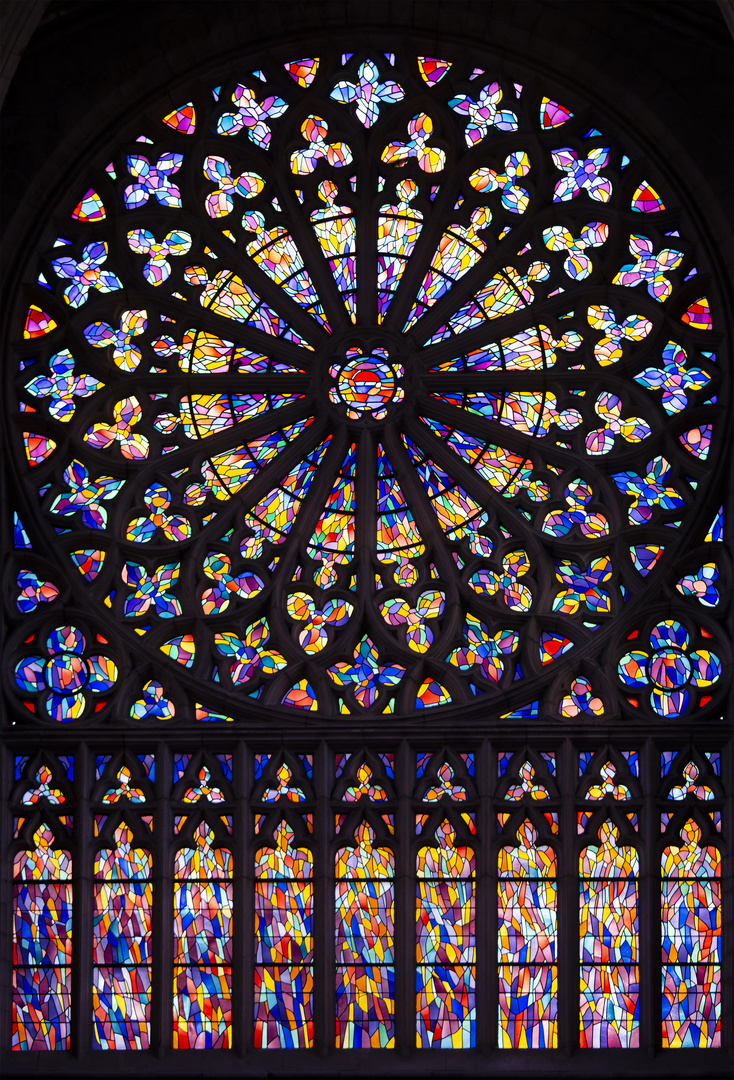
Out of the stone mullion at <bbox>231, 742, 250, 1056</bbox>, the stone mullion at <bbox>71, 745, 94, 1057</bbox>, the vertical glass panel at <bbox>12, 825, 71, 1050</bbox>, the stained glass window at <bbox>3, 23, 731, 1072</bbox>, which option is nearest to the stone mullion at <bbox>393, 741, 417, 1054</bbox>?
the stained glass window at <bbox>3, 23, 731, 1072</bbox>

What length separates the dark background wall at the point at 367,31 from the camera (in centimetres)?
1516

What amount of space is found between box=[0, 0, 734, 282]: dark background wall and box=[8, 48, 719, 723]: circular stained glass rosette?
0.25 meters

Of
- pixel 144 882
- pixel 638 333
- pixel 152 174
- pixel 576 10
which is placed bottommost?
pixel 144 882

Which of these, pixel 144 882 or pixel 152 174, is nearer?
pixel 144 882

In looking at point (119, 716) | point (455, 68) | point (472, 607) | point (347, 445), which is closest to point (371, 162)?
point (455, 68)

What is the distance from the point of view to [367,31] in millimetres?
15586

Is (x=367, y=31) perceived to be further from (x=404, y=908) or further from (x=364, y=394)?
(x=404, y=908)

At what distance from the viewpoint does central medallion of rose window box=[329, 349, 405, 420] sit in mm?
15141

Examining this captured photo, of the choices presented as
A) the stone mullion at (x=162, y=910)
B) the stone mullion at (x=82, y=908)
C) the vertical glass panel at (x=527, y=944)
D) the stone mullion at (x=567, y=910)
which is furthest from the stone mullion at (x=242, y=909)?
the stone mullion at (x=567, y=910)

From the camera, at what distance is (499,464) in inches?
590

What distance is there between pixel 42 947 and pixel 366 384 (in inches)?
162

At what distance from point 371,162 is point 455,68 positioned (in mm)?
854

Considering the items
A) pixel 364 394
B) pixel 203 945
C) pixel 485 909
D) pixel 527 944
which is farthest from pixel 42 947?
pixel 364 394

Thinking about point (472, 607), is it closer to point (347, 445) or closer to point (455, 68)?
point (347, 445)
